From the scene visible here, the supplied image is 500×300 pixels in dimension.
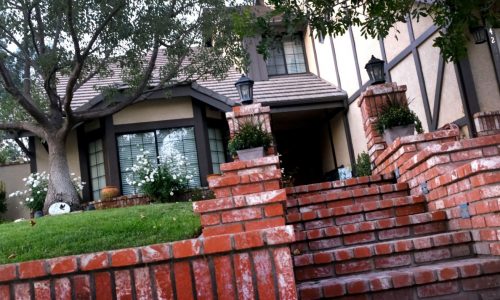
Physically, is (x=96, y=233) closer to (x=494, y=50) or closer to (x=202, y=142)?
(x=494, y=50)

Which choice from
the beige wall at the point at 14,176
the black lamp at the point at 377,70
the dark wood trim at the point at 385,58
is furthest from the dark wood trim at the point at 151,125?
the black lamp at the point at 377,70

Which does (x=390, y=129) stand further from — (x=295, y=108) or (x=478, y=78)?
(x=295, y=108)

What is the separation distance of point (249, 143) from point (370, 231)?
1984 mm

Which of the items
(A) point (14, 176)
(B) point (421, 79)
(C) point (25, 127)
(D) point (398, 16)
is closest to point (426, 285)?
(D) point (398, 16)

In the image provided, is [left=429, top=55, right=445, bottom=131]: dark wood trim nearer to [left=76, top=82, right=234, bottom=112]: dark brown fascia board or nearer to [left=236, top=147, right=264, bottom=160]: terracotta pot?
[left=236, top=147, right=264, bottom=160]: terracotta pot

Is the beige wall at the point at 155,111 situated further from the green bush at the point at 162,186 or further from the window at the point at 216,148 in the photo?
the green bush at the point at 162,186

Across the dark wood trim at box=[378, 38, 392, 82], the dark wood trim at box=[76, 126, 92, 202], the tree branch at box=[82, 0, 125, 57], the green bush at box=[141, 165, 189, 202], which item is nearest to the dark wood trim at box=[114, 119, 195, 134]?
the dark wood trim at box=[76, 126, 92, 202]

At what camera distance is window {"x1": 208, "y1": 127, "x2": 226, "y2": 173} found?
11.8 m

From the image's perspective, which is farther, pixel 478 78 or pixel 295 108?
pixel 295 108

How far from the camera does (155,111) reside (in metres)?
11.6

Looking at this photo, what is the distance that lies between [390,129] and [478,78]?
8.18 feet

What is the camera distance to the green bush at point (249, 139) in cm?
546

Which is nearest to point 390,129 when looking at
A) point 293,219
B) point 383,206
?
point 383,206

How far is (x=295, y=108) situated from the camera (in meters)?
11.7
